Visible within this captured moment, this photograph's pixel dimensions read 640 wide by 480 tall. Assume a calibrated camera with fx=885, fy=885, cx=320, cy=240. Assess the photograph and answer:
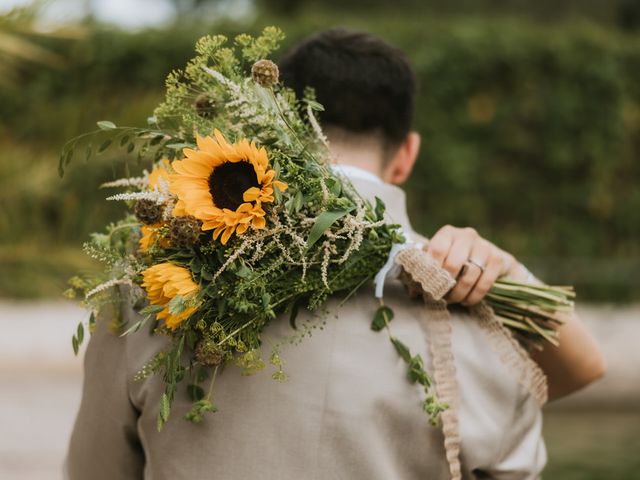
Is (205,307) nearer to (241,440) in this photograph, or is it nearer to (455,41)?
(241,440)

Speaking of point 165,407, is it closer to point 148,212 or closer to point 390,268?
point 148,212

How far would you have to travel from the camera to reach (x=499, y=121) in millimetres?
8078

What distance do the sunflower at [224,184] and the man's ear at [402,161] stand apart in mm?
536

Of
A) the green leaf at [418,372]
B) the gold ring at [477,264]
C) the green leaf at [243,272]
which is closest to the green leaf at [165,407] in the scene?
the green leaf at [243,272]

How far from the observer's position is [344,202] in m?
1.71

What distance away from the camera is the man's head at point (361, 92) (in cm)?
206

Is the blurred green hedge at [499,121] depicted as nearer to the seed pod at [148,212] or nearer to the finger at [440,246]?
the finger at [440,246]

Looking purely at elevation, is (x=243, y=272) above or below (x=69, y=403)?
below

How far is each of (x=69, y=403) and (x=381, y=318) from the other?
514 centimetres

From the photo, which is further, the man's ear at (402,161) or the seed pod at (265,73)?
the man's ear at (402,161)

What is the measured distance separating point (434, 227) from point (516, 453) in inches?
250

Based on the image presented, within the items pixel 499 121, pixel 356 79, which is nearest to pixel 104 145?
pixel 356 79

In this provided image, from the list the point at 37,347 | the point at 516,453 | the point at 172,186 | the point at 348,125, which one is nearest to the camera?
the point at 172,186

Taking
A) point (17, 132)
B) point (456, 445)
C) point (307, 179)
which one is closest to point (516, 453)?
point (456, 445)
